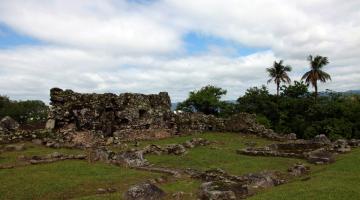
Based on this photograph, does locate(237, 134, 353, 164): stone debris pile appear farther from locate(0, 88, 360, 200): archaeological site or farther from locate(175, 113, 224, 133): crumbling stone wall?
locate(175, 113, 224, 133): crumbling stone wall

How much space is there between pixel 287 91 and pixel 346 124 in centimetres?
1598

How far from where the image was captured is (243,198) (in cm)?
1697

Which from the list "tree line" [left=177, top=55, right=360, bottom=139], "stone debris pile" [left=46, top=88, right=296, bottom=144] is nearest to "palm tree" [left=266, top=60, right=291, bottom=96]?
"tree line" [left=177, top=55, right=360, bottom=139]

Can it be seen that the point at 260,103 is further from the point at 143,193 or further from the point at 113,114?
the point at 143,193

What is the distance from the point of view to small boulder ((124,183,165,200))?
51.1ft

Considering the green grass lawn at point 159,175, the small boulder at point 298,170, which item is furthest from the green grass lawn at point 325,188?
the small boulder at point 298,170

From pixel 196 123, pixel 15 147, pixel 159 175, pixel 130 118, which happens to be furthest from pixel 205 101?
pixel 159 175

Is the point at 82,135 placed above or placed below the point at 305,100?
below

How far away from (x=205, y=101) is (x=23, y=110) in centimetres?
3785

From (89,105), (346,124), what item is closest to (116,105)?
(89,105)

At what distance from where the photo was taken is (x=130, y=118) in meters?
40.5

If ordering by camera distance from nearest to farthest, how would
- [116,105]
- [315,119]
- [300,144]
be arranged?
[300,144] → [116,105] → [315,119]

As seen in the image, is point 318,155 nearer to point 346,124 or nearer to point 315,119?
point 346,124

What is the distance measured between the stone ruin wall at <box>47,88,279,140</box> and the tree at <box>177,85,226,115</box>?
20.4 m
